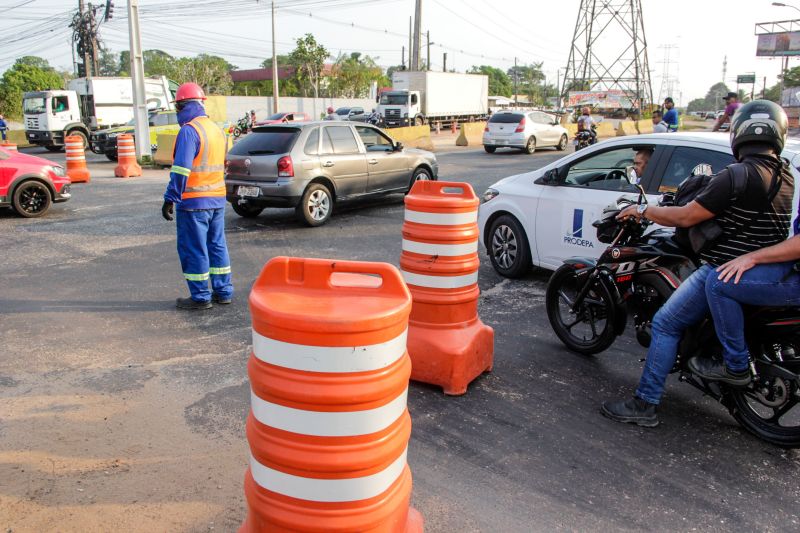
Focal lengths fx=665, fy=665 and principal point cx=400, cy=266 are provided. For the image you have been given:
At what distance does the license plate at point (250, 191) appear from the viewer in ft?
33.2

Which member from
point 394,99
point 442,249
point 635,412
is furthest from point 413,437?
point 394,99

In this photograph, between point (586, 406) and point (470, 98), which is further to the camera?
point (470, 98)

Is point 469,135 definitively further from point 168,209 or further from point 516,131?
point 168,209

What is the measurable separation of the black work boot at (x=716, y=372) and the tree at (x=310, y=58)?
54399 millimetres

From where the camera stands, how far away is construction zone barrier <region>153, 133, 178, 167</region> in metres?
19.4

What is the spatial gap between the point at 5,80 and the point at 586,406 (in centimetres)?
5093

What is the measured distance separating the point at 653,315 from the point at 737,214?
1017 mm

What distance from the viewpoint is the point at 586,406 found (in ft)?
14.0

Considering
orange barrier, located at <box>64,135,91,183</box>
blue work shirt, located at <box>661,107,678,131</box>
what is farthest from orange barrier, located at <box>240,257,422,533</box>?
orange barrier, located at <box>64,135,91,183</box>

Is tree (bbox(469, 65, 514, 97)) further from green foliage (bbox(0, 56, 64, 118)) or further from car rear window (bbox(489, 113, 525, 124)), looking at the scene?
car rear window (bbox(489, 113, 525, 124))

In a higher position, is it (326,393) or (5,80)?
(5,80)

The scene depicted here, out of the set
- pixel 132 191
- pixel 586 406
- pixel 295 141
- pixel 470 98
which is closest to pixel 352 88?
pixel 470 98

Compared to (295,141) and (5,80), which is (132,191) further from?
(5,80)

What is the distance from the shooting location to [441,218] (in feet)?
14.4
